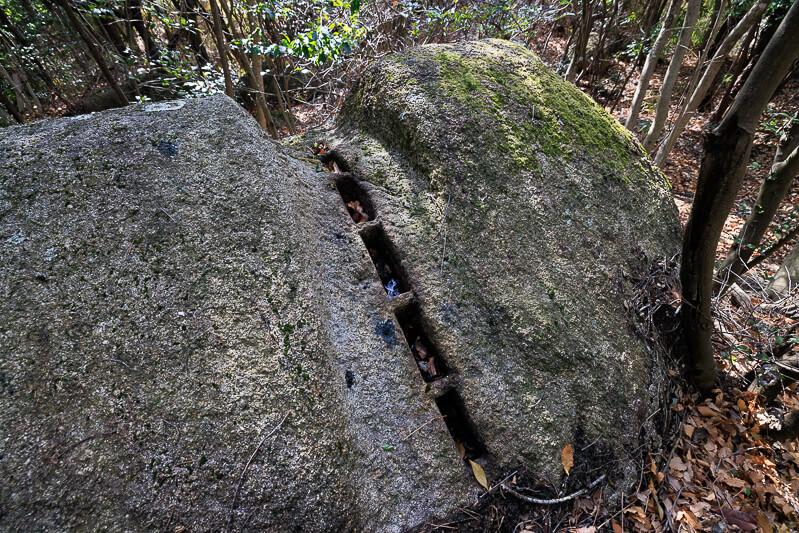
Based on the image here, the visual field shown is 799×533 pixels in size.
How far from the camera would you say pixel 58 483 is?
1588 millimetres

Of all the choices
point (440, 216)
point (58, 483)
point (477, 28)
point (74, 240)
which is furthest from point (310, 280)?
point (477, 28)

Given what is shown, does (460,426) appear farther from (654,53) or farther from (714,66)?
(714,66)

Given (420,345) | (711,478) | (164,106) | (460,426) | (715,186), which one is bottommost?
(711,478)

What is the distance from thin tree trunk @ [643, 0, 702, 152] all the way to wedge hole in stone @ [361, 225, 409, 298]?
4.50 metres

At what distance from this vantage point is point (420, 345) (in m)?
2.51

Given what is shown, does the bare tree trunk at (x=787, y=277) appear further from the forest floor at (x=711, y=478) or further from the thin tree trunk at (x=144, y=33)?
the thin tree trunk at (x=144, y=33)

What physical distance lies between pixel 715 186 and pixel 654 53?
3.59 metres

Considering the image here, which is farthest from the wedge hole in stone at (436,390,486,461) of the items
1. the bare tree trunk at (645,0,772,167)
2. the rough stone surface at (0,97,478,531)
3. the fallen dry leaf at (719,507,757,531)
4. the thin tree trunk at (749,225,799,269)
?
the bare tree trunk at (645,0,772,167)

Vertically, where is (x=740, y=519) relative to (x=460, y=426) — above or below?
below

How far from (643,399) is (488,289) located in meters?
1.33

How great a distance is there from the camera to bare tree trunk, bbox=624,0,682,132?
4.27 meters

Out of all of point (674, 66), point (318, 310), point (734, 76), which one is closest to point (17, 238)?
point (318, 310)

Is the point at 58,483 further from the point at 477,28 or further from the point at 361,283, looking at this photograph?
the point at 477,28

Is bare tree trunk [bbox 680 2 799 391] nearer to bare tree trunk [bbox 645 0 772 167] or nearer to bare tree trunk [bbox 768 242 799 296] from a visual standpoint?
bare tree trunk [bbox 768 242 799 296]
